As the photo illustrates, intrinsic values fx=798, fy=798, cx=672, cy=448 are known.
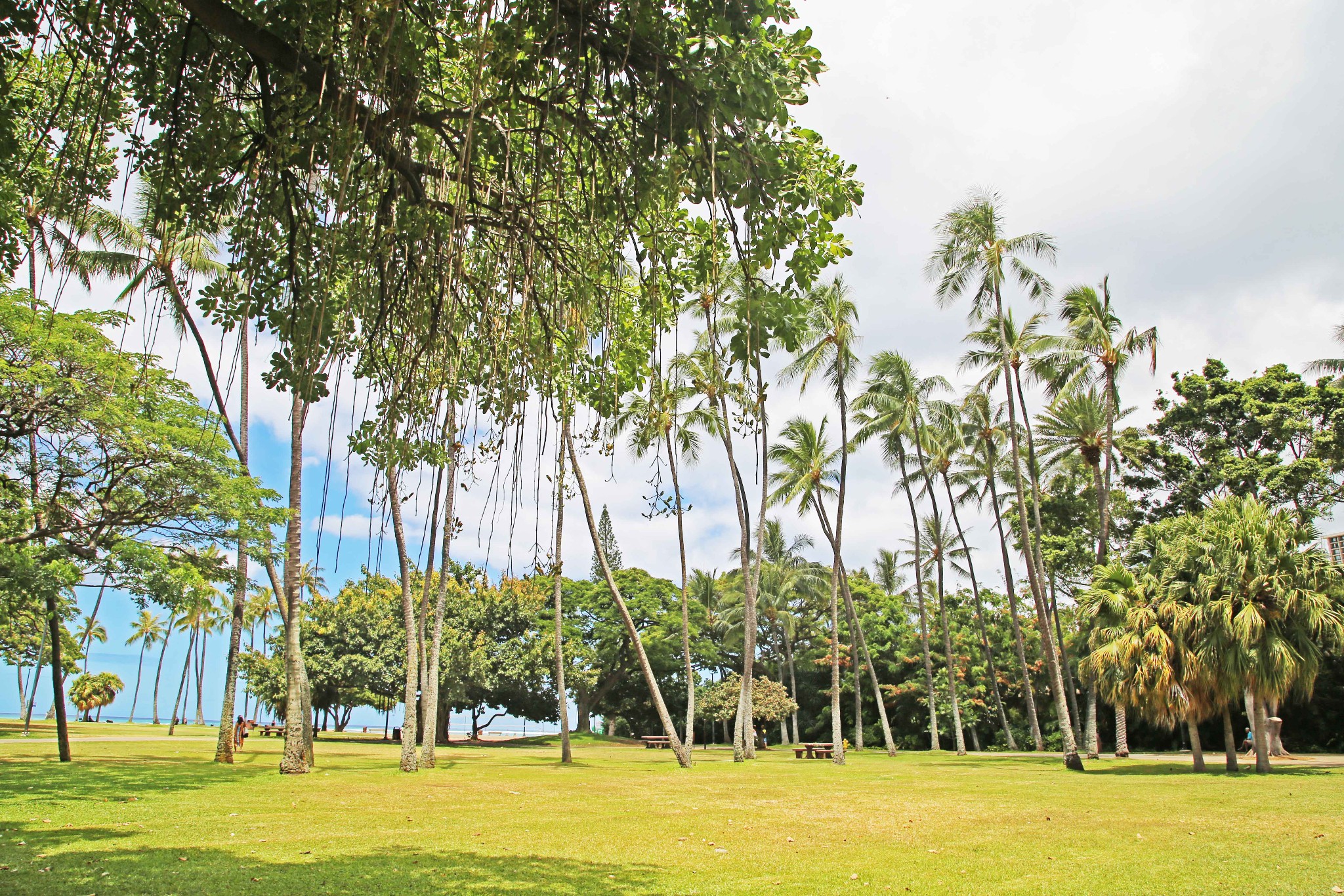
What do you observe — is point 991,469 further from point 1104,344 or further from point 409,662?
point 409,662

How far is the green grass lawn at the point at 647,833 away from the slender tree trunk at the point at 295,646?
0.61 meters

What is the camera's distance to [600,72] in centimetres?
311

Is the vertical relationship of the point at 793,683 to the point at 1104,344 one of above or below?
below

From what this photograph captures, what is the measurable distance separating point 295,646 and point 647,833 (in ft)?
27.6

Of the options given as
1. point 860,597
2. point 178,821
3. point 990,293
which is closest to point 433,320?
point 178,821

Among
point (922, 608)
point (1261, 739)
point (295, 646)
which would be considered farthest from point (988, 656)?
point (295, 646)

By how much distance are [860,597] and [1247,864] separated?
95.2 ft

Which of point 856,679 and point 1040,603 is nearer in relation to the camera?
point 1040,603

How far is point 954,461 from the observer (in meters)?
27.2

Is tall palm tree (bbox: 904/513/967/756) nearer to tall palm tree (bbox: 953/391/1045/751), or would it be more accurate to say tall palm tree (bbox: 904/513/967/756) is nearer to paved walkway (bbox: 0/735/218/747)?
tall palm tree (bbox: 953/391/1045/751)

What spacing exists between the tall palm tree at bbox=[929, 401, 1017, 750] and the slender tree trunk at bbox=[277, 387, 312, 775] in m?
17.4

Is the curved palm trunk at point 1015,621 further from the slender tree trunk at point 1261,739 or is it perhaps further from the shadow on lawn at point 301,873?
the shadow on lawn at point 301,873

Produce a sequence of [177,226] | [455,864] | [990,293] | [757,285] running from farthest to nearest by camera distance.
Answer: [990,293] → [455,864] → [177,226] → [757,285]

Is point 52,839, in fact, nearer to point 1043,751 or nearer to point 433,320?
point 433,320
